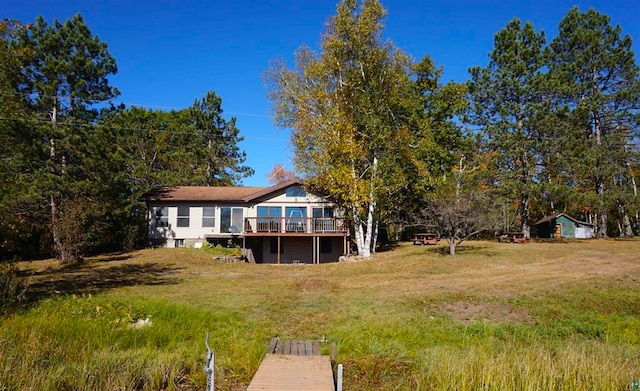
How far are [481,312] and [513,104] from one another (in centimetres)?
2392

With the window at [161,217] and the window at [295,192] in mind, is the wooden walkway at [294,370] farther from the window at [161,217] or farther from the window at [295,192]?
the window at [161,217]

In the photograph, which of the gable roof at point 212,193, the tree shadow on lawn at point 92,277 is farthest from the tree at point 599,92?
the tree shadow on lawn at point 92,277

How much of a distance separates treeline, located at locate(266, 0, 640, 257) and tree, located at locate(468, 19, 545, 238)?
0.08m

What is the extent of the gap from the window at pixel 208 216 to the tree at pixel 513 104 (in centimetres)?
1967

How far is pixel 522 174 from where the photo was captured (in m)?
28.6

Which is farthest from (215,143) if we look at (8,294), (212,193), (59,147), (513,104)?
(8,294)

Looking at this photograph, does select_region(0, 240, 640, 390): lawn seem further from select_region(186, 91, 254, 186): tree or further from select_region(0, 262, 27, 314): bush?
select_region(186, 91, 254, 186): tree

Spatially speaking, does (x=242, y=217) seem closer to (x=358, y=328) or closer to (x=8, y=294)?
(x=8, y=294)

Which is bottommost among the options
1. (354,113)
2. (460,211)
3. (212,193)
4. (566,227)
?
(566,227)

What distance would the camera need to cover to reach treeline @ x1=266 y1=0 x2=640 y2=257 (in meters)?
20.7

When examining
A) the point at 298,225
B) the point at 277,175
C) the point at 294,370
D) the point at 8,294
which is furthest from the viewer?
the point at 277,175

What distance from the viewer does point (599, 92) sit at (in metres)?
31.4

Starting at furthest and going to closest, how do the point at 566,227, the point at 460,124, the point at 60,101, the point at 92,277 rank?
the point at 566,227, the point at 460,124, the point at 60,101, the point at 92,277

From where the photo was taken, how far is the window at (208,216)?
2698 centimetres
